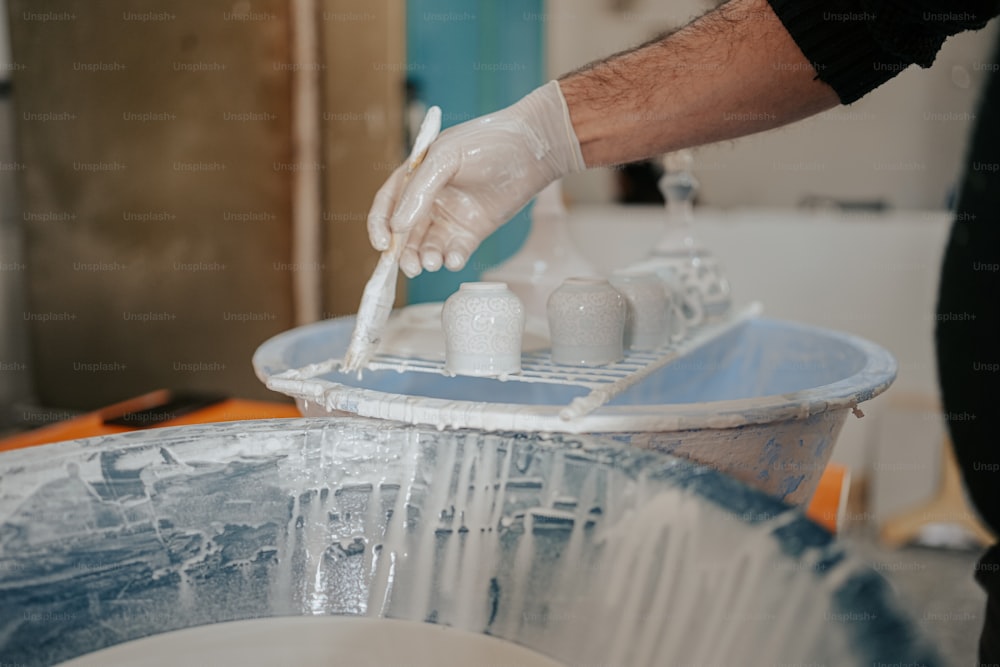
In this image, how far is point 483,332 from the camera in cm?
92

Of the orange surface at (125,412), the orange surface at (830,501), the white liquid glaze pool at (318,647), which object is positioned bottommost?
the orange surface at (830,501)

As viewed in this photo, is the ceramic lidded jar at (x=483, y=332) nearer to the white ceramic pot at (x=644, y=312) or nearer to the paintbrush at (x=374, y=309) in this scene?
the paintbrush at (x=374, y=309)

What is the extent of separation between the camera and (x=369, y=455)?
0.74m

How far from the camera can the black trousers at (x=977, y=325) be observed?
1.09 m

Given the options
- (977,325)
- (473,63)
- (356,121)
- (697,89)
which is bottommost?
(977,325)

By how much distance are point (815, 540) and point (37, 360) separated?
10.2ft

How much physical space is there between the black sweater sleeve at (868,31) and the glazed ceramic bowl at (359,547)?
51cm

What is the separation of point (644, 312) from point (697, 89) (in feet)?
1.01

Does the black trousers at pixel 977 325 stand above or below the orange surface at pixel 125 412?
above

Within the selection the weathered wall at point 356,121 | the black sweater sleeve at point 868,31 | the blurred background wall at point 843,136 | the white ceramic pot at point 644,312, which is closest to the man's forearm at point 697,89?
the black sweater sleeve at point 868,31

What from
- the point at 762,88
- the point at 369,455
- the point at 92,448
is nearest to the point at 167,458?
the point at 92,448

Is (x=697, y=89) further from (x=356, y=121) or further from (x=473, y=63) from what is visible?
(x=473, y=63)

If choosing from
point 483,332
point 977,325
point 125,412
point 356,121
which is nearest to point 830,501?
point 977,325

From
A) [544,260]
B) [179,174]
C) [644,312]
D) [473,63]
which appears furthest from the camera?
[473,63]
